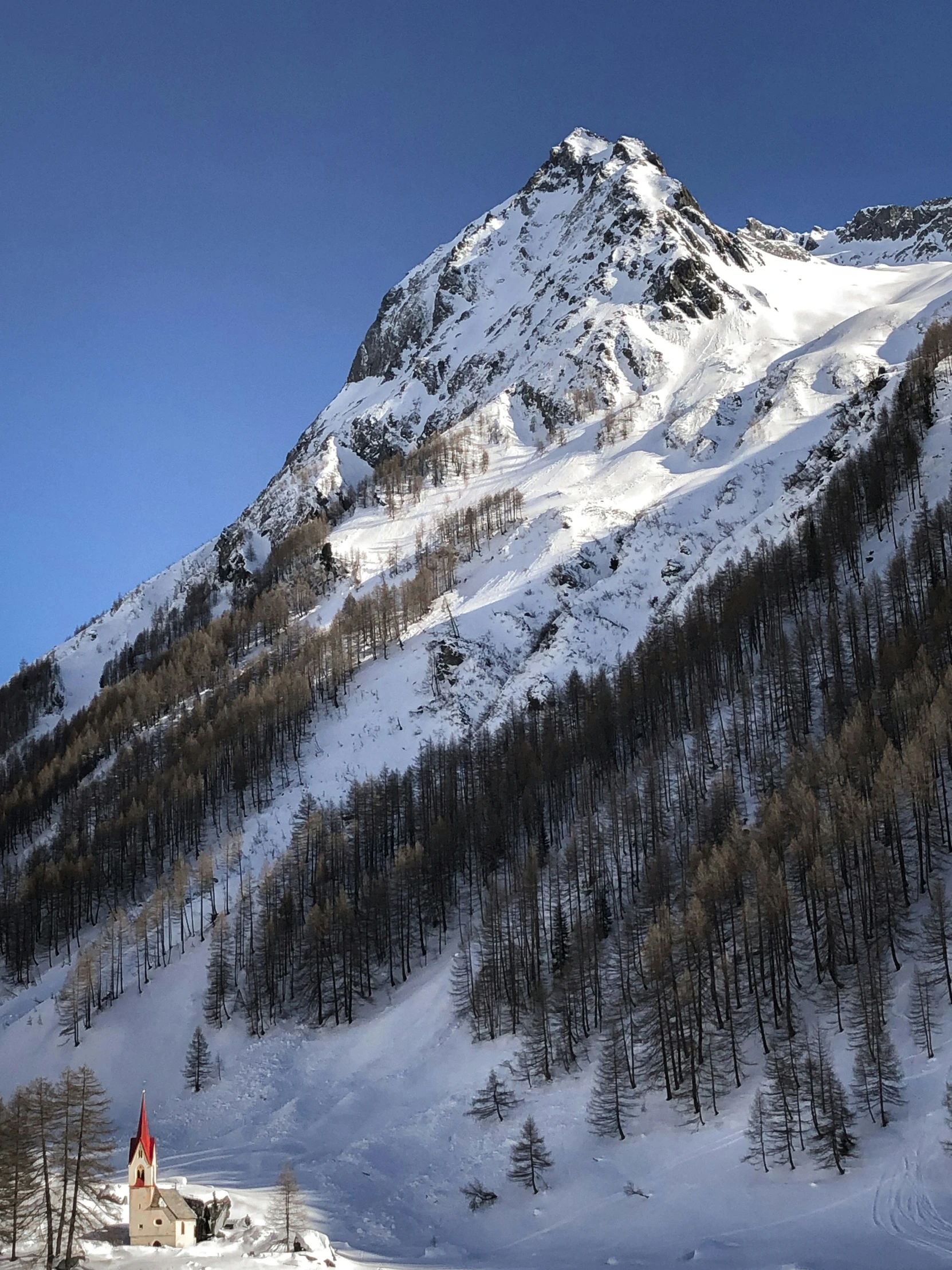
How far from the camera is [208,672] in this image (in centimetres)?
16750

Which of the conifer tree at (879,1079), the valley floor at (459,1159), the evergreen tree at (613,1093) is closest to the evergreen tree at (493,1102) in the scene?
the valley floor at (459,1159)

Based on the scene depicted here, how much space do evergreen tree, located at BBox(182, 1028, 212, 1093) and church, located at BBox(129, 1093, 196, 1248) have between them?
125ft

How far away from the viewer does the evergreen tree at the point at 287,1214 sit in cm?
3869

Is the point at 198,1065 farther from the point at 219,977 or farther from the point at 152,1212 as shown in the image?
the point at 152,1212

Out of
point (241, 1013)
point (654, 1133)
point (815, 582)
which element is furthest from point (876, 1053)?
point (815, 582)

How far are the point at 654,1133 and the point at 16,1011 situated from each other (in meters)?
72.0

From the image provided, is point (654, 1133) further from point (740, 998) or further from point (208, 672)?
point (208, 672)

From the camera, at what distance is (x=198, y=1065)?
75688 millimetres

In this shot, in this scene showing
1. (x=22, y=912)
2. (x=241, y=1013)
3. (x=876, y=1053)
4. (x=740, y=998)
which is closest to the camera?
(x=876, y=1053)

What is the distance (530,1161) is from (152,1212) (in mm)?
22019

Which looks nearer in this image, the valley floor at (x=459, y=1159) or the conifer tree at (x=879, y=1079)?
the valley floor at (x=459, y=1159)

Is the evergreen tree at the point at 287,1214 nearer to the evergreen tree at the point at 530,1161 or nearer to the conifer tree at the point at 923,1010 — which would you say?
the evergreen tree at the point at 530,1161

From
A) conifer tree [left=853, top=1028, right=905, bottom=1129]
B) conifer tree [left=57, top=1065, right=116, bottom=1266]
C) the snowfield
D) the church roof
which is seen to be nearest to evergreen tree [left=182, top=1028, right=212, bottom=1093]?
the snowfield

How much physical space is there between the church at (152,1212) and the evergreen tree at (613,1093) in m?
25.3
